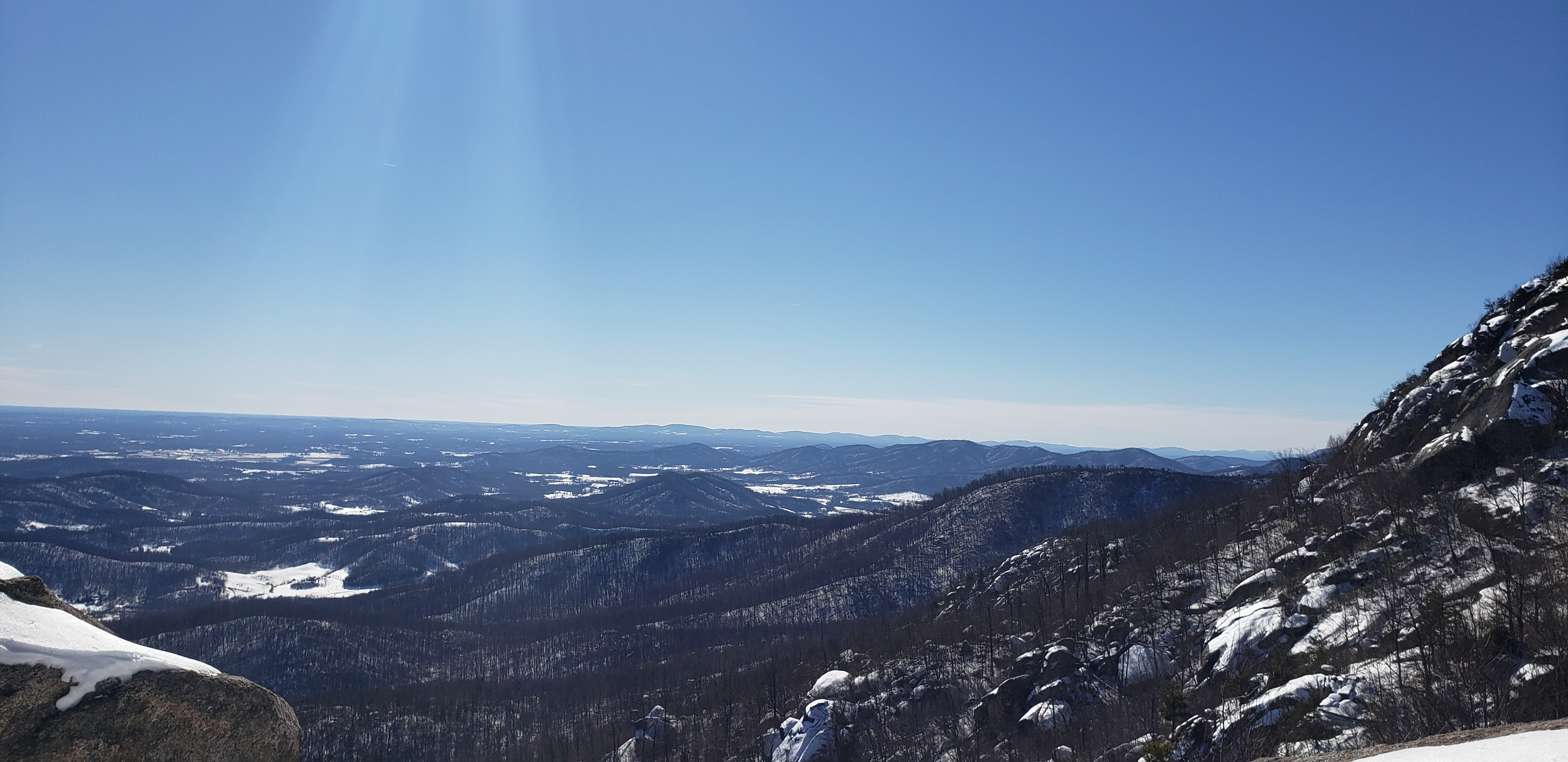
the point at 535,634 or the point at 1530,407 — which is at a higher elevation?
the point at 1530,407

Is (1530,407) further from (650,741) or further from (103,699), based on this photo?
(650,741)

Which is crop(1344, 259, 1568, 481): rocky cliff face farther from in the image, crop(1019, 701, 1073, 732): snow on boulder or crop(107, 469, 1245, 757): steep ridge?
crop(107, 469, 1245, 757): steep ridge

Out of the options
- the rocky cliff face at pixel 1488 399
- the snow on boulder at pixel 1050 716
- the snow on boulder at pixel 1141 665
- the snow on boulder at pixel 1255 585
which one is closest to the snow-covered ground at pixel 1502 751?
the snow on boulder at pixel 1255 585

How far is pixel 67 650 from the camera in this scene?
36.8 feet

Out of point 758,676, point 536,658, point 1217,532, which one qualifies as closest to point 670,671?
point 758,676

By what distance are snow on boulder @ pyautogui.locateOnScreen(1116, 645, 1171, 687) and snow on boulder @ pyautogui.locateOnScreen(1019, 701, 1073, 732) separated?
381 centimetres

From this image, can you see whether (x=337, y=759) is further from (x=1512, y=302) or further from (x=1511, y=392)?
(x=1512, y=302)

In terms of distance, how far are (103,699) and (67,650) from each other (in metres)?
0.98

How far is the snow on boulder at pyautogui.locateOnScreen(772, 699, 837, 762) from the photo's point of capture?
5678 centimetres

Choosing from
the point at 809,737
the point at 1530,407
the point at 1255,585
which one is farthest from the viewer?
the point at 809,737

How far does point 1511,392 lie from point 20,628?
57.4 meters

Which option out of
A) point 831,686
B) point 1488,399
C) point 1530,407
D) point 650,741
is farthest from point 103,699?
point 650,741

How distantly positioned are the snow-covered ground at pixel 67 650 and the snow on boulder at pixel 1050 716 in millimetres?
43284

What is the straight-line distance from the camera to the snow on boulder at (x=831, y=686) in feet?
223
